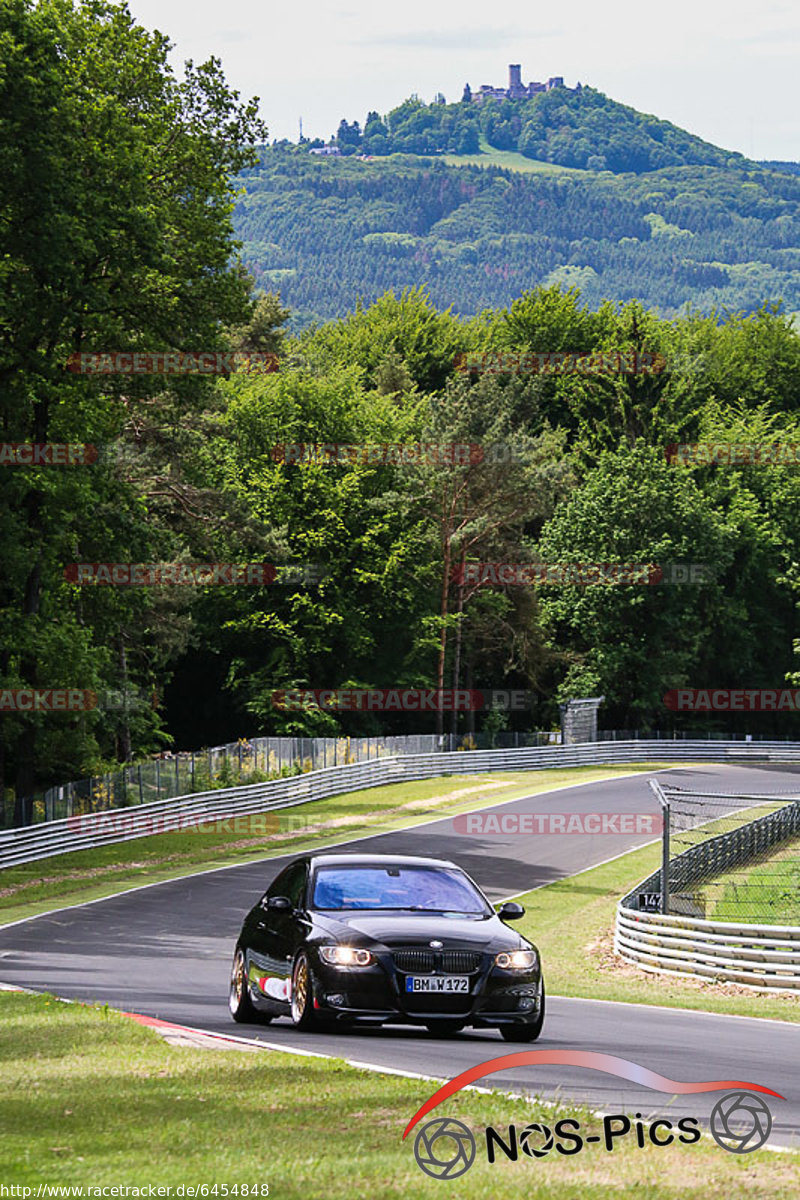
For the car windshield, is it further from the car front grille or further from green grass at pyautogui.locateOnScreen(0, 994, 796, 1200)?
green grass at pyautogui.locateOnScreen(0, 994, 796, 1200)

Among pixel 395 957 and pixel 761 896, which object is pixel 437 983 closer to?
pixel 395 957

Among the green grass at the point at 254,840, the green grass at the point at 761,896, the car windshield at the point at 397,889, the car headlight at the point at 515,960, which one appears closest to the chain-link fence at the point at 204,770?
the green grass at the point at 254,840

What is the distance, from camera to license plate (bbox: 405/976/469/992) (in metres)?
11.6

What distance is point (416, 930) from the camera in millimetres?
11883

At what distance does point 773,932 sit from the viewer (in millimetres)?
19734

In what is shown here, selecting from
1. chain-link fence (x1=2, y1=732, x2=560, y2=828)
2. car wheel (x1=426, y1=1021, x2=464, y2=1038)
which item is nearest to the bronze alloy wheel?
car wheel (x1=426, y1=1021, x2=464, y2=1038)

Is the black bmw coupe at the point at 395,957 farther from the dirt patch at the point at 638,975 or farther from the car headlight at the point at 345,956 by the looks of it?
the dirt patch at the point at 638,975

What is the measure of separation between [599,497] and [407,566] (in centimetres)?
1113

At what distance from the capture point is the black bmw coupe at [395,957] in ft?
38.3

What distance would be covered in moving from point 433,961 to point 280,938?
164cm

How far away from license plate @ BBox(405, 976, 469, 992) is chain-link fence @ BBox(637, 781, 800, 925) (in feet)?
29.7

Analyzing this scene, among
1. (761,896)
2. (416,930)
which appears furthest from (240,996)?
(761,896)

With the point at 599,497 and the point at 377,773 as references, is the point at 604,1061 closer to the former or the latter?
the point at 377,773

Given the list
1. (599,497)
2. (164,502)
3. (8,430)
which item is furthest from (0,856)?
(599,497)
